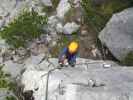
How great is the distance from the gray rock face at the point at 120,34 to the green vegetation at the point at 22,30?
3.35 metres

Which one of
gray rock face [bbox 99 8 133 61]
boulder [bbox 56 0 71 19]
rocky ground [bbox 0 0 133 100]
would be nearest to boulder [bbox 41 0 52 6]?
rocky ground [bbox 0 0 133 100]

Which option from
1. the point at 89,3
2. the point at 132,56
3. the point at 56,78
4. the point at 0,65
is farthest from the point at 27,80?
the point at 89,3

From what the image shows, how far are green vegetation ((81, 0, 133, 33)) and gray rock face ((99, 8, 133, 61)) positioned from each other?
2.89ft

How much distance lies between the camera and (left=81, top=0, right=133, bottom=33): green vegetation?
1519 cm

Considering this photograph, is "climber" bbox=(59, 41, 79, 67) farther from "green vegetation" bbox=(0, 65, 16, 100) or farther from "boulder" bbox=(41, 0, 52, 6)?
"boulder" bbox=(41, 0, 52, 6)

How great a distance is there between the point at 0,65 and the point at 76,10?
4209mm

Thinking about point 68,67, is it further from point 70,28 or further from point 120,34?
point 70,28

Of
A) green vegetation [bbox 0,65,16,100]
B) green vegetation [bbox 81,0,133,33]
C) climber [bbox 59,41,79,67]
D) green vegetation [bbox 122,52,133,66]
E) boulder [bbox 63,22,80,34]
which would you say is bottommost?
green vegetation [bbox 0,65,16,100]

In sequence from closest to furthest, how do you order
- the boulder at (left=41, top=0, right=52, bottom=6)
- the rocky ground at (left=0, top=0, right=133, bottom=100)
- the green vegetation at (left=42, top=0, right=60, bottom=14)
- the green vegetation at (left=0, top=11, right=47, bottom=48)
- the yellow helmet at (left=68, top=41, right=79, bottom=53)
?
the rocky ground at (left=0, top=0, right=133, bottom=100) < the yellow helmet at (left=68, top=41, right=79, bottom=53) < the green vegetation at (left=0, top=11, right=47, bottom=48) < the green vegetation at (left=42, top=0, right=60, bottom=14) < the boulder at (left=41, top=0, right=52, bottom=6)

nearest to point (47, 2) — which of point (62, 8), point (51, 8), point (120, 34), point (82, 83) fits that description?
point (51, 8)

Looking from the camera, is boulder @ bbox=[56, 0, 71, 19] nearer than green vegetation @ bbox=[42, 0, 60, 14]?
Yes

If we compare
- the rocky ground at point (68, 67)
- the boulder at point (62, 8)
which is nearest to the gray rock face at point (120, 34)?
the rocky ground at point (68, 67)

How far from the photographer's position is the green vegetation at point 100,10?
15.2 meters

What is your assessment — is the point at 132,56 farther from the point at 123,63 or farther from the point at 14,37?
the point at 14,37
